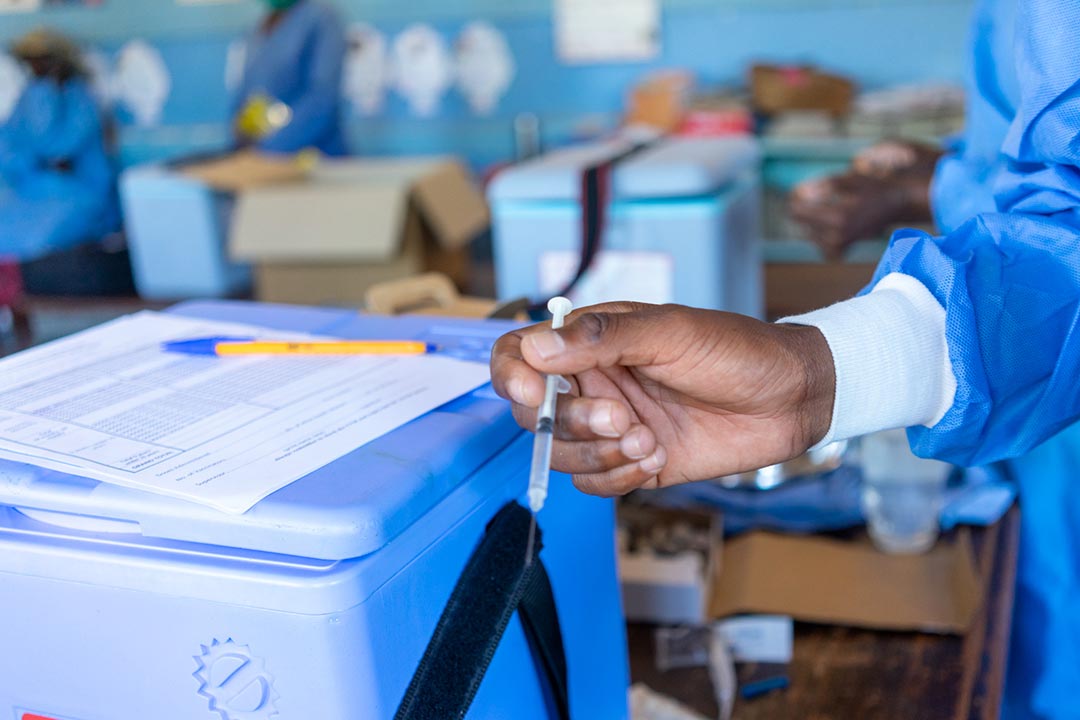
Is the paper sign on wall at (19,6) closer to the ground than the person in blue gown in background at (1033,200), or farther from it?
farther from it

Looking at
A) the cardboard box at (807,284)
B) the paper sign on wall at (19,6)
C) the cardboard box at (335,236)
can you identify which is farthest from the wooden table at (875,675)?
the paper sign on wall at (19,6)

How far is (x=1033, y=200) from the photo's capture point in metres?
0.71

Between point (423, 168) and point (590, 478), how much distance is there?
4.90 feet

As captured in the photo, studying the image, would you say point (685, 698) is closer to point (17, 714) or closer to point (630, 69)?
point (17, 714)

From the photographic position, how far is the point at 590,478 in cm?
59

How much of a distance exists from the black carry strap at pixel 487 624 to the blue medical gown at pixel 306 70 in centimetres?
316

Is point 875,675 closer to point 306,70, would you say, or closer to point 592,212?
point 592,212

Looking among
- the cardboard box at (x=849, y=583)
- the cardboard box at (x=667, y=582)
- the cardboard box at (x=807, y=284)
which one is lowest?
the cardboard box at (x=849, y=583)

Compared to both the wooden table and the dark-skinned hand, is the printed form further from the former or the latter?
the wooden table

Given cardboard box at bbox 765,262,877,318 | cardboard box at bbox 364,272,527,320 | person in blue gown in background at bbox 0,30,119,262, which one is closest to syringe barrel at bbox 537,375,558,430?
cardboard box at bbox 364,272,527,320

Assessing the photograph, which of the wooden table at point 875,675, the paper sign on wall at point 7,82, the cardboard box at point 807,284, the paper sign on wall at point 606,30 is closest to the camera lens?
the wooden table at point 875,675

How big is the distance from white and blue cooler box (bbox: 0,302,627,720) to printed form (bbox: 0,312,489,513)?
12mm

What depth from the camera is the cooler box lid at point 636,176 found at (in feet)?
3.89

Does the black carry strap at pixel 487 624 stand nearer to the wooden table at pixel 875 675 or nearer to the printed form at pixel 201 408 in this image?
the printed form at pixel 201 408
